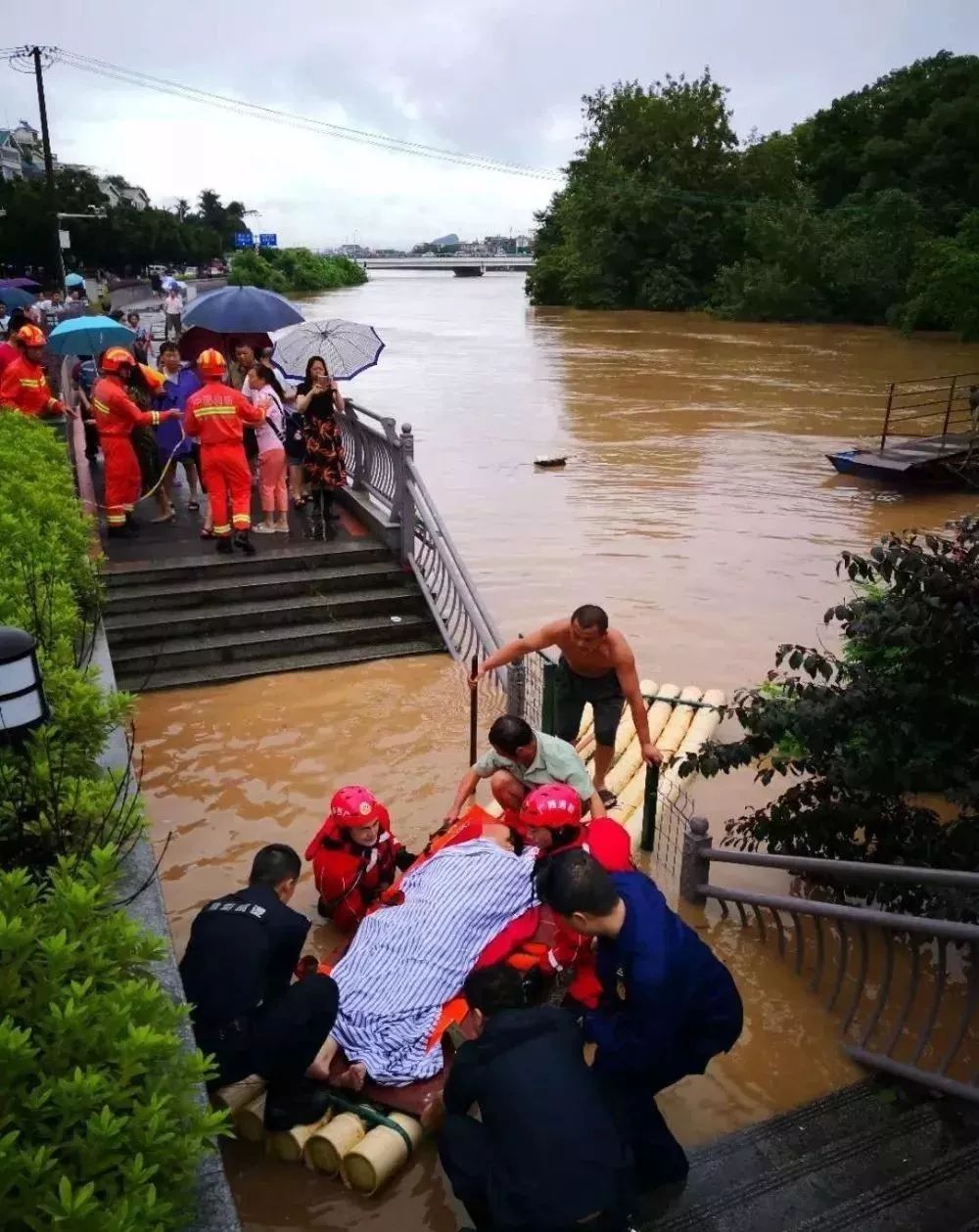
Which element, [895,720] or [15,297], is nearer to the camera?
[895,720]

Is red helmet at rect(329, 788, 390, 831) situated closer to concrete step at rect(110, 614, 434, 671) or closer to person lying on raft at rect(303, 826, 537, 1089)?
person lying on raft at rect(303, 826, 537, 1089)

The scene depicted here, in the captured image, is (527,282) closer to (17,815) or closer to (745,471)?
(745,471)

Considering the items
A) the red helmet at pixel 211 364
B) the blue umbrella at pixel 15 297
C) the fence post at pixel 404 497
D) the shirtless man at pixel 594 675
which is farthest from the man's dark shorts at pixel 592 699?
the blue umbrella at pixel 15 297

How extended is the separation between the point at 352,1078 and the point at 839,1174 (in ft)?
5.59

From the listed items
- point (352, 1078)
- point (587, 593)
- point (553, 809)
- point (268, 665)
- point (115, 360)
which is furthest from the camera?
point (587, 593)

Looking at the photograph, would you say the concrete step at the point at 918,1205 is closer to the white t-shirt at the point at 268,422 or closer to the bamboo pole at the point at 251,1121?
the bamboo pole at the point at 251,1121

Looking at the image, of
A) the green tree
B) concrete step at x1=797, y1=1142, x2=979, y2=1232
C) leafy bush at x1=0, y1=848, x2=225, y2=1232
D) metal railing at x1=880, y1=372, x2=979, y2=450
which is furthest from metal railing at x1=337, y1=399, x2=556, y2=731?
the green tree

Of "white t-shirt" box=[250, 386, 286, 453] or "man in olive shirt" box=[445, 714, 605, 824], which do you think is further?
"white t-shirt" box=[250, 386, 286, 453]

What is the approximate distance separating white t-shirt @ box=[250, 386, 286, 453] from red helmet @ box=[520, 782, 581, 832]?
17.4 ft

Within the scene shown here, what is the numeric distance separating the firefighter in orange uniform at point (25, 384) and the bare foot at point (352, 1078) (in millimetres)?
7622

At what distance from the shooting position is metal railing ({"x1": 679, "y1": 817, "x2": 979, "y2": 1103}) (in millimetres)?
3482

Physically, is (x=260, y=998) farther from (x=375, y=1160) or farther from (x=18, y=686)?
(x=18, y=686)

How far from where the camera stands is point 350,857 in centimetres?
470

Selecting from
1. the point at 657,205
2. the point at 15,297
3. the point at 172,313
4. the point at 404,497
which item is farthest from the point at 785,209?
the point at 404,497
